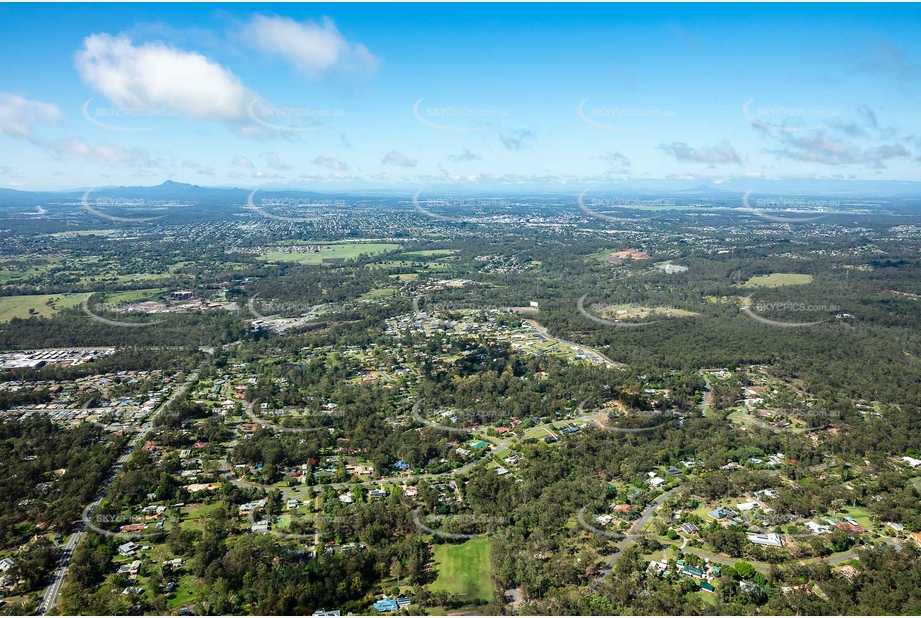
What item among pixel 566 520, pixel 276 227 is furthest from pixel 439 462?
pixel 276 227

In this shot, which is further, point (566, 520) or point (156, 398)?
point (156, 398)

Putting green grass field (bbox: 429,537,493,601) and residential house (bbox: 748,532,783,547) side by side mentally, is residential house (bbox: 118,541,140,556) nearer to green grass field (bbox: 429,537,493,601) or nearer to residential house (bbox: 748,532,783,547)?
green grass field (bbox: 429,537,493,601)

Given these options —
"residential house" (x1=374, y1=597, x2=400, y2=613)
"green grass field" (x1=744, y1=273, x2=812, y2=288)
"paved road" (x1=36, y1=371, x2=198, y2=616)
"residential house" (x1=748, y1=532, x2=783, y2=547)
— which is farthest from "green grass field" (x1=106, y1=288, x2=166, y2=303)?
"green grass field" (x1=744, y1=273, x2=812, y2=288)

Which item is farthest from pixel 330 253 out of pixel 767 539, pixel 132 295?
pixel 767 539

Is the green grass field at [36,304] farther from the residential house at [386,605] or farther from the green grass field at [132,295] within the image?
the residential house at [386,605]

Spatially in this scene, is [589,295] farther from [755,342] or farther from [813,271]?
[813,271]

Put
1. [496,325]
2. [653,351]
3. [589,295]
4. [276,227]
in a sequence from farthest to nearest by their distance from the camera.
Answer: [276,227] → [589,295] → [496,325] → [653,351]

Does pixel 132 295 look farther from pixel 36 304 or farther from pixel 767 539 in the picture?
pixel 767 539
